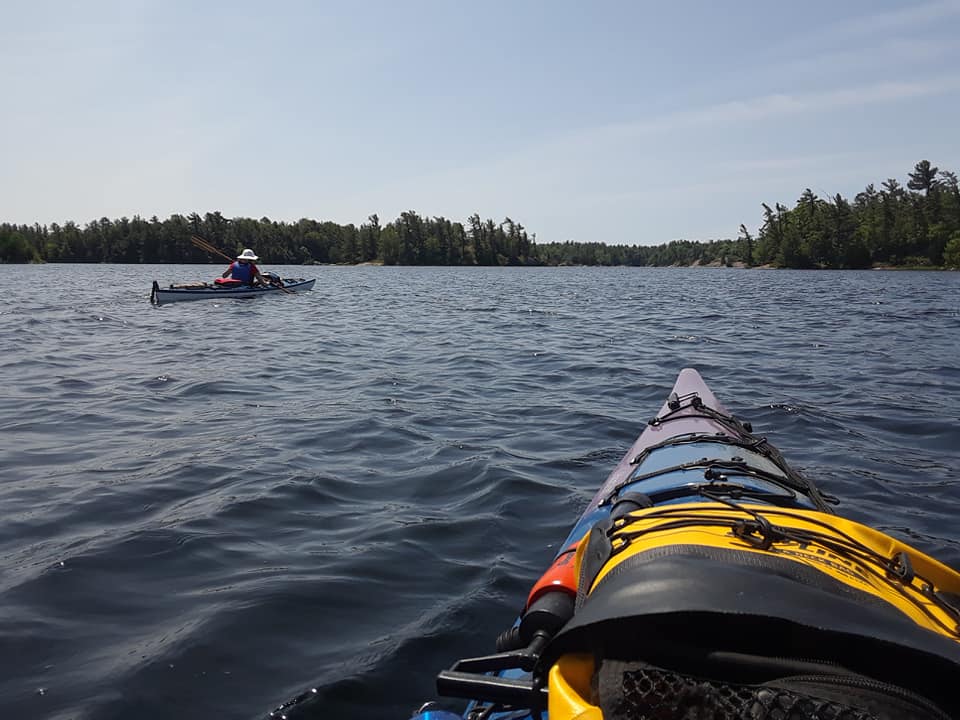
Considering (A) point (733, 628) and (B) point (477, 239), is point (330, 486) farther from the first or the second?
(B) point (477, 239)

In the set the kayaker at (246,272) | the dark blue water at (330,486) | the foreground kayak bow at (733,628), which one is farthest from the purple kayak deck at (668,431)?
the kayaker at (246,272)

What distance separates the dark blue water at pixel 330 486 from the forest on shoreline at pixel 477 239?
66376 millimetres

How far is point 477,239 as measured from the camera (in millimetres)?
110188

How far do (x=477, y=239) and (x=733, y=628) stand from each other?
111 meters

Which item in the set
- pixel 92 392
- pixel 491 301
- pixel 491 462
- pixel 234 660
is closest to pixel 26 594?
pixel 234 660

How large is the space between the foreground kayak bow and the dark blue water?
4.10 ft

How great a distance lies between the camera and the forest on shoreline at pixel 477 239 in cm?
7212

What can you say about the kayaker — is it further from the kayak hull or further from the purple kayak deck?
the purple kayak deck

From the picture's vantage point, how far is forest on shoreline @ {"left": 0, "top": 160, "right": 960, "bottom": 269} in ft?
237

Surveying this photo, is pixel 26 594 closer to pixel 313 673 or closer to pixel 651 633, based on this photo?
pixel 313 673

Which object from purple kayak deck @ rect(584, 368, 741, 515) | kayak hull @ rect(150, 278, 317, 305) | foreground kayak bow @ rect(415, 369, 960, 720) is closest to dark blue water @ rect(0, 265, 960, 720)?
purple kayak deck @ rect(584, 368, 741, 515)

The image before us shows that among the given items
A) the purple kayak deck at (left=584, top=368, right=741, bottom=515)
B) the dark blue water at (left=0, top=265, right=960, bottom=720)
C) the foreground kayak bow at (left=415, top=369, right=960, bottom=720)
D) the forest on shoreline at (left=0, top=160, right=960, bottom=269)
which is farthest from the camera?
the forest on shoreline at (left=0, top=160, right=960, bottom=269)

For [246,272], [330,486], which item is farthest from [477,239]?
[330,486]

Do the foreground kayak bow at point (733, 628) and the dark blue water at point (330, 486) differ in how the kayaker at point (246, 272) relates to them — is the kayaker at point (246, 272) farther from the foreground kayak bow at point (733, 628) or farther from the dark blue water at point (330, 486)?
the foreground kayak bow at point (733, 628)
